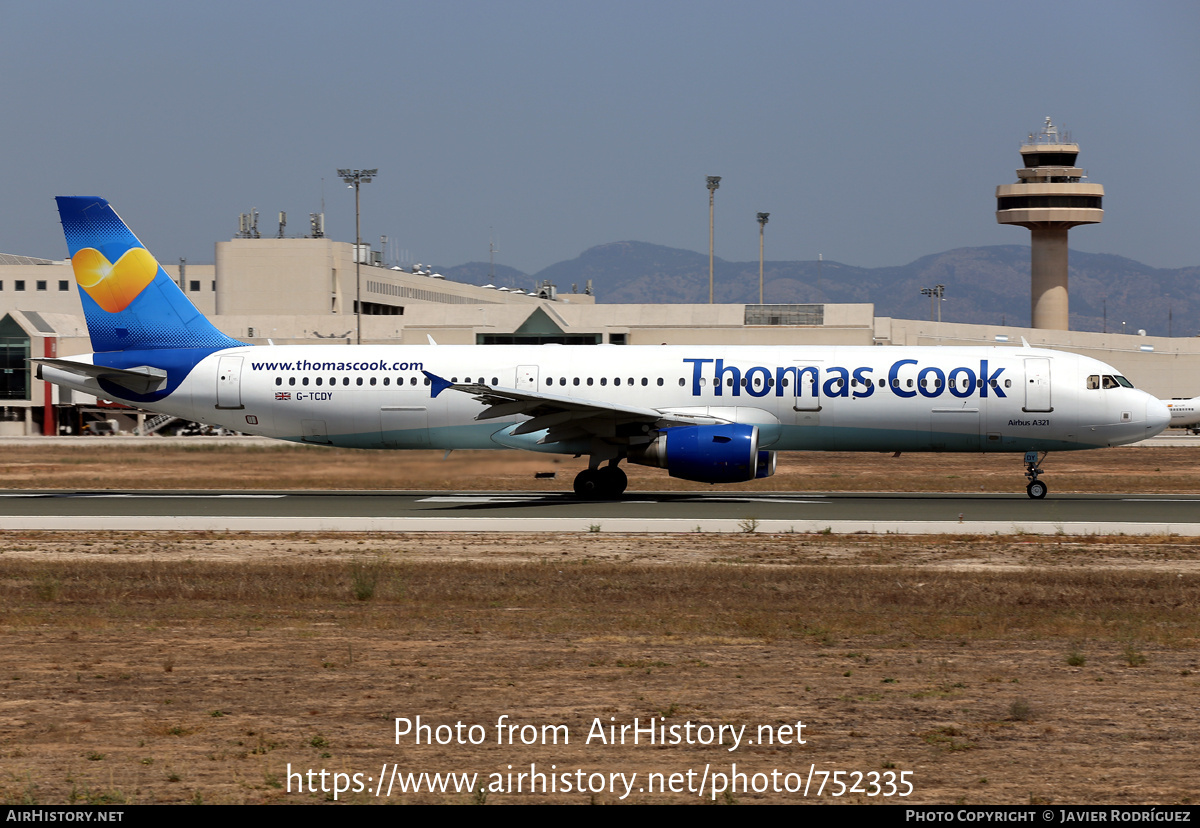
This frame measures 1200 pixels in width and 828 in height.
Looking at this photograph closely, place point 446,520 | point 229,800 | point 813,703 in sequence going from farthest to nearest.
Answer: point 446,520 → point 813,703 → point 229,800

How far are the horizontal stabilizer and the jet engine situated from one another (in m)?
13.5

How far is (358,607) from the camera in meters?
16.0

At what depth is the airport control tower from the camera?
395 feet

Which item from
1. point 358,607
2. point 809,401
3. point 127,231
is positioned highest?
point 127,231

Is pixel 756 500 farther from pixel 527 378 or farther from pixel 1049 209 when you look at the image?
pixel 1049 209

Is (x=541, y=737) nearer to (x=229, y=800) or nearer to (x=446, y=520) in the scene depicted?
(x=229, y=800)

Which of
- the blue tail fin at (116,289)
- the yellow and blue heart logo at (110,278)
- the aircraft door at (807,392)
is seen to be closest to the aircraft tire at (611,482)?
the aircraft door at (807,392)

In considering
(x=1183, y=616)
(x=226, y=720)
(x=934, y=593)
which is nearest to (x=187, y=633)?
(x=226, y=720)

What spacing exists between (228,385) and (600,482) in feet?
33.7

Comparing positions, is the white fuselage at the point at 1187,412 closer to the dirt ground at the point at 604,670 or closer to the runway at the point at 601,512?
the runway at the point at 601,512

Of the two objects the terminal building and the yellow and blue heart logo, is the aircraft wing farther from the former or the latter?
the terminal building

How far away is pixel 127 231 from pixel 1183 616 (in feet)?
91.7

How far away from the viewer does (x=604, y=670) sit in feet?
39.2

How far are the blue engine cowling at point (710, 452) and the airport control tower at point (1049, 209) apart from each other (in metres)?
99.8
